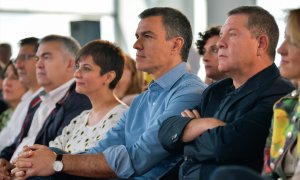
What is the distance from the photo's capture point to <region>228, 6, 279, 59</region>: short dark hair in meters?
2.96

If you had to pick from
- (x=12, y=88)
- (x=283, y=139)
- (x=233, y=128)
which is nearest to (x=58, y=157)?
(x=233, y=128)

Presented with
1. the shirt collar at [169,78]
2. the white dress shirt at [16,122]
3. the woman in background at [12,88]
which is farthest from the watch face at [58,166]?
the woman in background at [12,88]

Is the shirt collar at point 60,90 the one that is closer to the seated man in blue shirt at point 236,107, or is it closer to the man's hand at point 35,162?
the man's hand at point 35,162

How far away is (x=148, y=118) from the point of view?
3.43 metres

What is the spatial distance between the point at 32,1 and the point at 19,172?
254 inches

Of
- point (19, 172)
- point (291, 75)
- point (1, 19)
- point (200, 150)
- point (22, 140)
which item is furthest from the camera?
point (1, 19)

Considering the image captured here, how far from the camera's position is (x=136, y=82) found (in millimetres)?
4875

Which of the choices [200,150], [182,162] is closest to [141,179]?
[182,162]

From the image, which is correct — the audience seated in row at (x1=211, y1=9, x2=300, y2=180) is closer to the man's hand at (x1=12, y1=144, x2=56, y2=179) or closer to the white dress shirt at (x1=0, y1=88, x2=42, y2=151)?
the man's hand at (x1=12, y1=144, x2=56, y2=179)

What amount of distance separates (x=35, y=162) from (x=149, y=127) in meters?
0.59

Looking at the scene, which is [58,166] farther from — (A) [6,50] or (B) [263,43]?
(A) [6,50]

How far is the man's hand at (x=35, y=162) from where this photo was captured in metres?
3.39

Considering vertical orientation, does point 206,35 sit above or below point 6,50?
above

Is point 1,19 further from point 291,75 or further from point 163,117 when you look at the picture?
point 291,75
